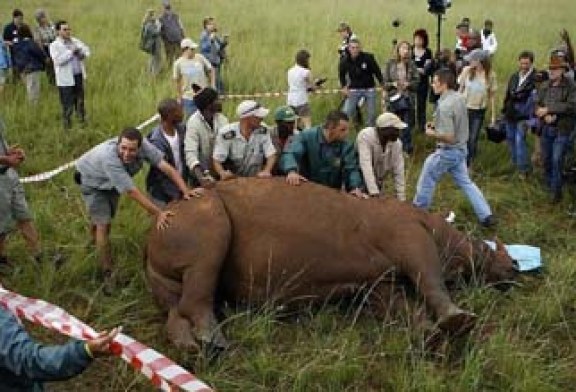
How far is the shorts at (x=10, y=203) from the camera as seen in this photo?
251 inches

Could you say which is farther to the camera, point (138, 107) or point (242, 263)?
point (138, 107)

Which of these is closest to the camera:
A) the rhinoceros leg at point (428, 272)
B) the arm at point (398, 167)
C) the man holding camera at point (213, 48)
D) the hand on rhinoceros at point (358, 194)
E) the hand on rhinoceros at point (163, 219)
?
the rhinoceros leg at point (428, 272)

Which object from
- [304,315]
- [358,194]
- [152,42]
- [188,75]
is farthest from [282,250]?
[152,42]

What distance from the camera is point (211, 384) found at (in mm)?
4836

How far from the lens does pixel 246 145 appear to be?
22.1 ft

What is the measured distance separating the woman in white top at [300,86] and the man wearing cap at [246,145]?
3.50 m

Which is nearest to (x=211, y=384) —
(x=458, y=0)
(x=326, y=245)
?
(x=326, y=245)

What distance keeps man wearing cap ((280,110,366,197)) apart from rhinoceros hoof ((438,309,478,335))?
1659mm

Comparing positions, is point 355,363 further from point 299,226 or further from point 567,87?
point 567,87

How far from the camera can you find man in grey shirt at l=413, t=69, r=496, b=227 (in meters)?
7.76

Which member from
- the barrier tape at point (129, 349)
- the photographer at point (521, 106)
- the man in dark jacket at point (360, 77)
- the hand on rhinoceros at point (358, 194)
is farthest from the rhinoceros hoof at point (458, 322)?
the man in dark jacket at point (360, 77)

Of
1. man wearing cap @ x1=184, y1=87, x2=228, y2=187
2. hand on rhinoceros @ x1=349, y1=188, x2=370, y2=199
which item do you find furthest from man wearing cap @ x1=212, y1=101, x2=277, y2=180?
hand on rhinoceros @ x1=349, y1=188, x2=370, y2=199

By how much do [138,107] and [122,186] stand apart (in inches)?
199

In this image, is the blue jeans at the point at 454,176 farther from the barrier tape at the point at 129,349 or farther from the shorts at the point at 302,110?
the barrier tape at the point at 129,349
